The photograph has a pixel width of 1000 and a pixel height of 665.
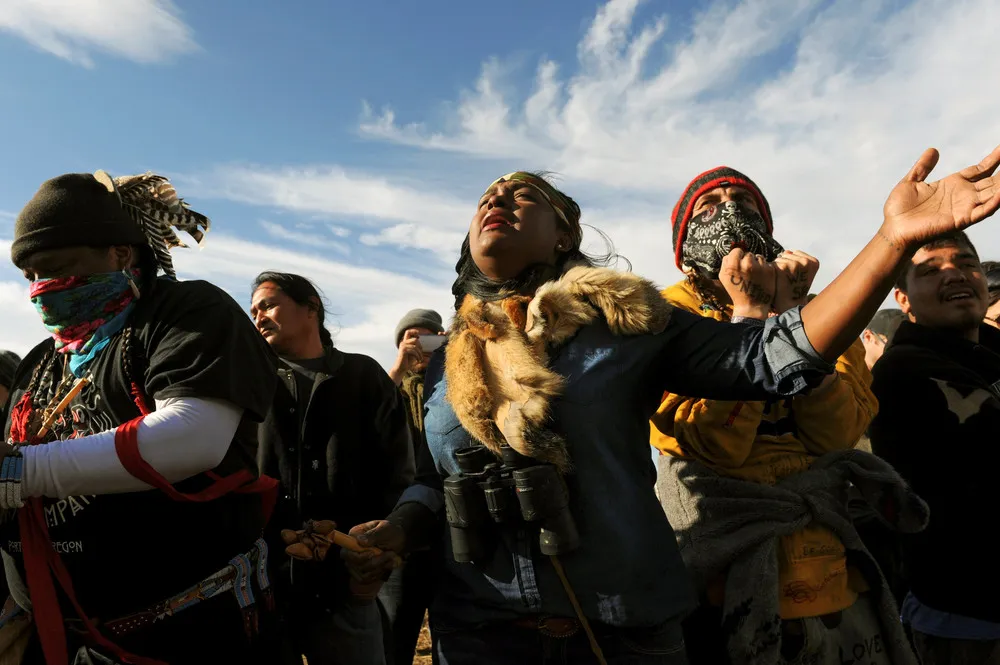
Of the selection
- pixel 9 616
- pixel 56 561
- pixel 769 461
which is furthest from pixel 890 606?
pixel 9 616

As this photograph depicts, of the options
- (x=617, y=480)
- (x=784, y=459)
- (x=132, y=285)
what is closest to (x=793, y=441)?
(x=784, y=459)

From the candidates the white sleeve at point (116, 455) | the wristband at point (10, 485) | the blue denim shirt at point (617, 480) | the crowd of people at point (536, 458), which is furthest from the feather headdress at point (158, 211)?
the blue denim shirt at point (617, 480)

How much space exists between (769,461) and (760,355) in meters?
0.79

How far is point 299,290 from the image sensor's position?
13.4 feet

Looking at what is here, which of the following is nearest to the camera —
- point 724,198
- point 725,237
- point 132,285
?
point 132,285

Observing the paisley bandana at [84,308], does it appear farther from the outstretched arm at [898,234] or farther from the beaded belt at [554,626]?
the outstretched arm at [898,234]

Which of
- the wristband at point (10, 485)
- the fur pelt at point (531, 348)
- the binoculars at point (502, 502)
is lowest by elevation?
the binoculars at point (502, 502)

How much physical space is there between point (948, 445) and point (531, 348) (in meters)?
2.16

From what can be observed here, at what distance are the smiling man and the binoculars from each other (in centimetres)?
208

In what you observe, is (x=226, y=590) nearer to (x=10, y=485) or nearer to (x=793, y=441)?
(x=10, y=485)

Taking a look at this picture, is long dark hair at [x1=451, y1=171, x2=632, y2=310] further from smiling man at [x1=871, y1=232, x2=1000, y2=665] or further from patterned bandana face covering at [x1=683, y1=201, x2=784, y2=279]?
smiling man at [x1=871, y1=232, x2=1000, y2=665]

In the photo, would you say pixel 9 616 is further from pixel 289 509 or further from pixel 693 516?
pixel 693 516

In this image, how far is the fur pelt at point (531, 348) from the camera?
185cm

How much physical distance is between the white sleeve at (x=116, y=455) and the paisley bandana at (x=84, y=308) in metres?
0.38
